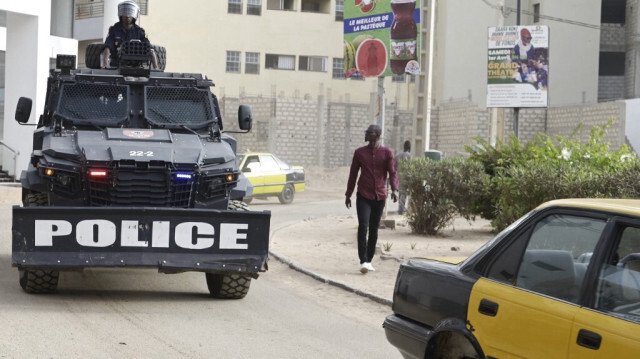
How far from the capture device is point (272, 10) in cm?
5738

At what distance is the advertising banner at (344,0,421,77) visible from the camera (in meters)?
23.0

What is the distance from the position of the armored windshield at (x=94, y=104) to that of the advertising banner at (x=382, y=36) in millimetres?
11246

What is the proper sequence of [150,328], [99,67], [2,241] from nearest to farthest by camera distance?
[150,328], [99,67], [2,241]

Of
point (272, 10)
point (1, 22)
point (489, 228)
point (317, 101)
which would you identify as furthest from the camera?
point (272, 10)

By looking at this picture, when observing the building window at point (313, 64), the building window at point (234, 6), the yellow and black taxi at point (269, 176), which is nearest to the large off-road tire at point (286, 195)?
the yellow and black taxi at point (269, 176)

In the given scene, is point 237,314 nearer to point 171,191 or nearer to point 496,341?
point 171,191

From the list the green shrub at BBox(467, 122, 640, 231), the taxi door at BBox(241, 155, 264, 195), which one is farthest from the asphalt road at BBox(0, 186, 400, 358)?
the taxi door at BBox(241, 155, 264, 195)

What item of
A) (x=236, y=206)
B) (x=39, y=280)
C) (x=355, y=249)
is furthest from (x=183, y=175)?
(x=355, y=249)

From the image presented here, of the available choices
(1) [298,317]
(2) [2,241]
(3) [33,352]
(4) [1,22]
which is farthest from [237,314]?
(4) [1,22]

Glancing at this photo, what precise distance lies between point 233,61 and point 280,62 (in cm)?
260

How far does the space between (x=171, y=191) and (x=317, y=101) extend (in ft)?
136

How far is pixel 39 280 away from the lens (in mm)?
10883

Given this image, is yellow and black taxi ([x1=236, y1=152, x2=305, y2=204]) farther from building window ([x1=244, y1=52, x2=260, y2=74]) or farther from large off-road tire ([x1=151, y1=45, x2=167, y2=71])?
building window ([x1=244, y1=52, x2=260, y2=74])

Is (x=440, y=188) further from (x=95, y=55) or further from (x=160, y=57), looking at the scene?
(x=95, y=55)
